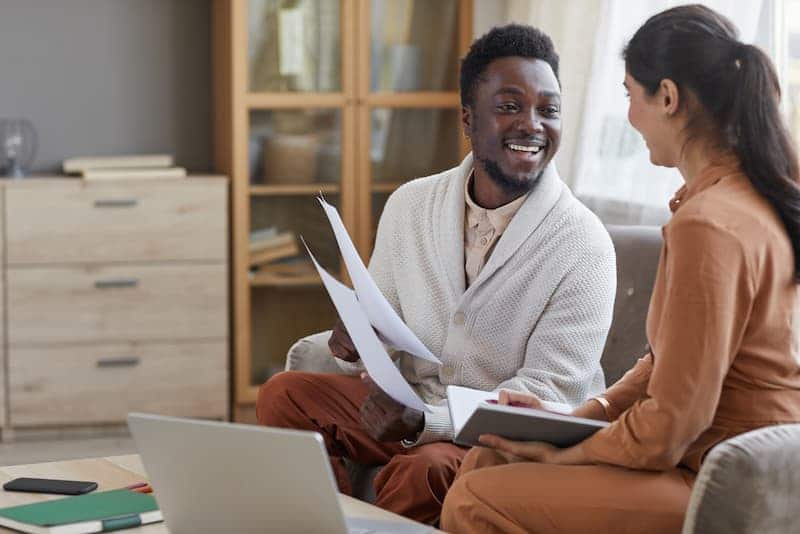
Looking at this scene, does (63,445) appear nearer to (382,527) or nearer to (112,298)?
(112,298)

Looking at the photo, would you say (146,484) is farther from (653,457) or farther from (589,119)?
(589,119)

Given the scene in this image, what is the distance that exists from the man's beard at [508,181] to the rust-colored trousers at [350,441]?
463 millimetres

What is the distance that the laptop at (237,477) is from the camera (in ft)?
4.83

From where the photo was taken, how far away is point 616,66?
3.53 m

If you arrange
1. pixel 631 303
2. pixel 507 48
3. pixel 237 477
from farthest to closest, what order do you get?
pixel 631 303
pixel 507 48
pixel 237 477

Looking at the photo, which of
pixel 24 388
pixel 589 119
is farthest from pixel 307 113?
pixel 24 388

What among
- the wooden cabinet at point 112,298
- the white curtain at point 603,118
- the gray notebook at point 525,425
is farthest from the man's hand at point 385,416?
the wooden cabinet at point 112,298

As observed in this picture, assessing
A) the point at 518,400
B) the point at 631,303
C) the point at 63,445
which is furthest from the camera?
the point at 63,445

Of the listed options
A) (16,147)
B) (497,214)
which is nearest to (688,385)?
(497,214)

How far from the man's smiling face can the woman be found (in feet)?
2.04

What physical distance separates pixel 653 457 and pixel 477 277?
2.54 ft

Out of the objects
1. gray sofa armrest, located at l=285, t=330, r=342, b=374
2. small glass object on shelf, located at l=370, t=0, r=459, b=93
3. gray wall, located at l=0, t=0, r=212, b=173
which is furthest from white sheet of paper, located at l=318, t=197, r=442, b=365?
gray wall, located at l=0, t=0, r=212, b=173

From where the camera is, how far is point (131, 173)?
3.98 m

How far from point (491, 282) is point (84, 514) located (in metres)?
0.87
